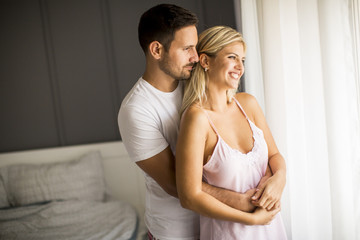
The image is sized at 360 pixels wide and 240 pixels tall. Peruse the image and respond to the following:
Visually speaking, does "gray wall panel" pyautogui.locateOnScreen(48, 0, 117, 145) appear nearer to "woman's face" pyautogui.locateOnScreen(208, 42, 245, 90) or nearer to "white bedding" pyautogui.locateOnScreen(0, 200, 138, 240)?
"white bedding" pyautogui.locateOnScreen(0, 200, 138, 240)

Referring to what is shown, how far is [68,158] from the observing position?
8.45 feet

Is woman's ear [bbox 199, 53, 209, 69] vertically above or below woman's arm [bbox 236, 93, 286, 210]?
above

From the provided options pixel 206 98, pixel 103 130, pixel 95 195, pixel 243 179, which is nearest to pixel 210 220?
pixel 243 179

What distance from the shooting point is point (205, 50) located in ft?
3.75

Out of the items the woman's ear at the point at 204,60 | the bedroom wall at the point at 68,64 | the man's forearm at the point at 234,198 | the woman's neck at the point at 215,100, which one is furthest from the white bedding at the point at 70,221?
the woman's ear at the point at 204,60

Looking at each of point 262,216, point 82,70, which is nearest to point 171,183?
point 262,216

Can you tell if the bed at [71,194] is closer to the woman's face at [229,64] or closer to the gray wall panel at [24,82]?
the gray wall panel at [24,82]

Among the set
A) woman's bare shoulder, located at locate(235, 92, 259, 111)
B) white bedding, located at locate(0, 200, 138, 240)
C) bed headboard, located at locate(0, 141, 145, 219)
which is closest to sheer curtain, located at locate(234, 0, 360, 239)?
woman's bare shoulder, located at locate(235, 92, 259, 111)

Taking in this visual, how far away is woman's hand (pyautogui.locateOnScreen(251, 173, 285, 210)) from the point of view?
1.03 meters

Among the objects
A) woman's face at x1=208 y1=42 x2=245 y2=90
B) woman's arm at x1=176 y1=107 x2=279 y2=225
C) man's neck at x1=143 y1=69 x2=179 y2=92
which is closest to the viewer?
woman's arm at x1=176 y1=107 x2=279 y2=225

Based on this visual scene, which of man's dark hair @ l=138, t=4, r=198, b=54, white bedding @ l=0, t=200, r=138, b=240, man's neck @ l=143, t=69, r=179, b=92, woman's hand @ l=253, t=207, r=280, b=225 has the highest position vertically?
man's dark hair @ l=138, t=4, r=198, b=54

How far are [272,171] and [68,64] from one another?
2.06 m

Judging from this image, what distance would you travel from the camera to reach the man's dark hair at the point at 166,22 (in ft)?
3.79

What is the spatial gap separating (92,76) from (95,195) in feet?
3.33
